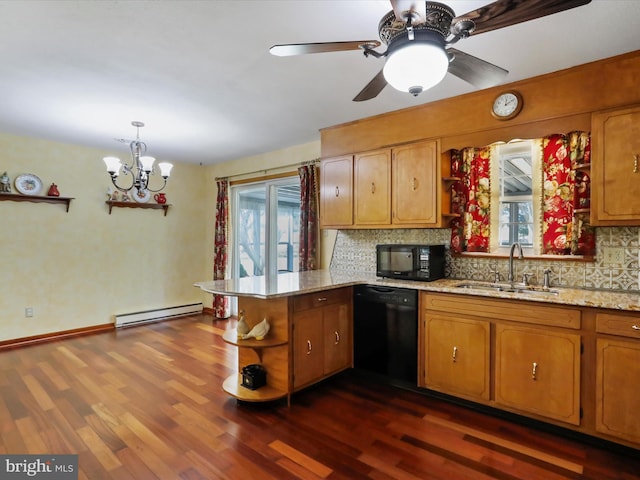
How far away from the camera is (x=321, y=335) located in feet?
10.1

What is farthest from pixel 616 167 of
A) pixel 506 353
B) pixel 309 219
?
pixel 309 219

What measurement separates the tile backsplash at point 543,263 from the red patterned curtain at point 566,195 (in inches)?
3.9

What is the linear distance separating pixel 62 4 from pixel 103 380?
A: 2.94 m

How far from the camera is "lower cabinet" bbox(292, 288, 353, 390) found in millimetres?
2874

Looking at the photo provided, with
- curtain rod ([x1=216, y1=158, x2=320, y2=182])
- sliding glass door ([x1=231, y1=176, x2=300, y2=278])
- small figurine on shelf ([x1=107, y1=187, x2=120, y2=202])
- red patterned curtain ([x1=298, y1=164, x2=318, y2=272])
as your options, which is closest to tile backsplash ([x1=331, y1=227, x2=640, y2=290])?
red patterned curtain ([x1=298, y1=164, x2=318, y2=272])

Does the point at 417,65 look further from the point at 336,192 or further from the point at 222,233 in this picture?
the point at 222,233

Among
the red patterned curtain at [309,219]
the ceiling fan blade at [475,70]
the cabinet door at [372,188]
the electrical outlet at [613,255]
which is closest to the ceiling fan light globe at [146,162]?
the red patterned curtain at [309,219]

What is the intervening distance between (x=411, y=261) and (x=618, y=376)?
1556mm

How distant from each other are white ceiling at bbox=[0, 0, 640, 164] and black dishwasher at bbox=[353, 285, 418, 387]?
68.9 inches

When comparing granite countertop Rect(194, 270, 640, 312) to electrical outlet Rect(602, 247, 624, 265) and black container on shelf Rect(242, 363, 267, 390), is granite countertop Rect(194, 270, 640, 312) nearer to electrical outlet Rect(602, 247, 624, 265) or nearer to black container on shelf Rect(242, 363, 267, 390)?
electrical outlet Rect(602, 247, 624, 265)

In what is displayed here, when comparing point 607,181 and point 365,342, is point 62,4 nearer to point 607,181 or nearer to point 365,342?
point 365,342

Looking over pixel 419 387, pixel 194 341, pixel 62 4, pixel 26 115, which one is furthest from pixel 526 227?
pixel 26 115

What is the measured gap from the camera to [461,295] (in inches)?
108

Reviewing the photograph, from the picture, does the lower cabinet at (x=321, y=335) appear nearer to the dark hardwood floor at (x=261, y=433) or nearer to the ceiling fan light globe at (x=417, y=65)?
the dark hardwood floor at (x=261, y=433)
